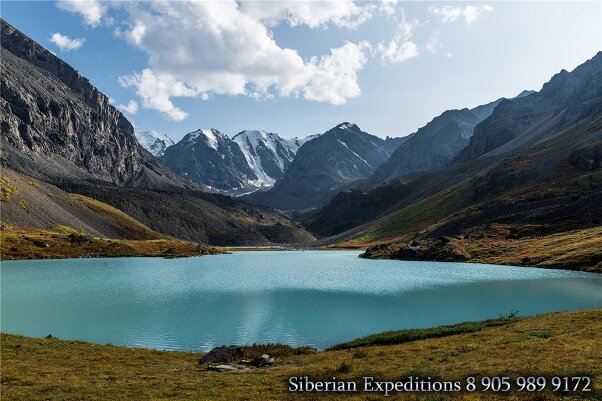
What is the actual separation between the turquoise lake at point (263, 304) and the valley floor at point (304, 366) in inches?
354

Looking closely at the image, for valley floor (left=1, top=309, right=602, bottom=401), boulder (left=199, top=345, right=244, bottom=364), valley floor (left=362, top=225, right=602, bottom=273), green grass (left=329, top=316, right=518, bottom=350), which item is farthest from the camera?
valley floor (left=362, top=225, right=602, bottom=273)

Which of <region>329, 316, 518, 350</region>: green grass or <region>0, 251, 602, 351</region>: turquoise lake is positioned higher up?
<region>329, 316, 518, 350</region>: green grass

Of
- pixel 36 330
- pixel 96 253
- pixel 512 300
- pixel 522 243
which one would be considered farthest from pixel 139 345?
pixel 96 253

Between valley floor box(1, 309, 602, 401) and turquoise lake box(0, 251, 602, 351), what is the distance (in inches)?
354

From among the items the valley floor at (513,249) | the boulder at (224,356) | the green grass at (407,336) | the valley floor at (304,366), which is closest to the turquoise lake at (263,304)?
the green grass at (407,336)

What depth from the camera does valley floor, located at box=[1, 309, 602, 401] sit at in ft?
63.9

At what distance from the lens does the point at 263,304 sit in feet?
200

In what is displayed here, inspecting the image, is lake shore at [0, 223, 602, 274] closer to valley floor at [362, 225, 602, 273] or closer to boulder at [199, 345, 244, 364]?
valley floor at [362, 225, 602, 273]

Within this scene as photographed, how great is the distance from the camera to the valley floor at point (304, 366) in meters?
19.5

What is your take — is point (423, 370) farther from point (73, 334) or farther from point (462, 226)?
point (462, 226)

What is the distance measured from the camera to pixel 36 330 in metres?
45.0

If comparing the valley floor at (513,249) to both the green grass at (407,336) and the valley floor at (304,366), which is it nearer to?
the green grass at (407,336)

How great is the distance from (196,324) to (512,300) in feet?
149

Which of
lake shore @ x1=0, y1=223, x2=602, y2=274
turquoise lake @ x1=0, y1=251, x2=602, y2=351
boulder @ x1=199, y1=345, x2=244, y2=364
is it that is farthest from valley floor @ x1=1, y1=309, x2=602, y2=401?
lake shore @ x1=0, y1=223, x2=602, y2=274
